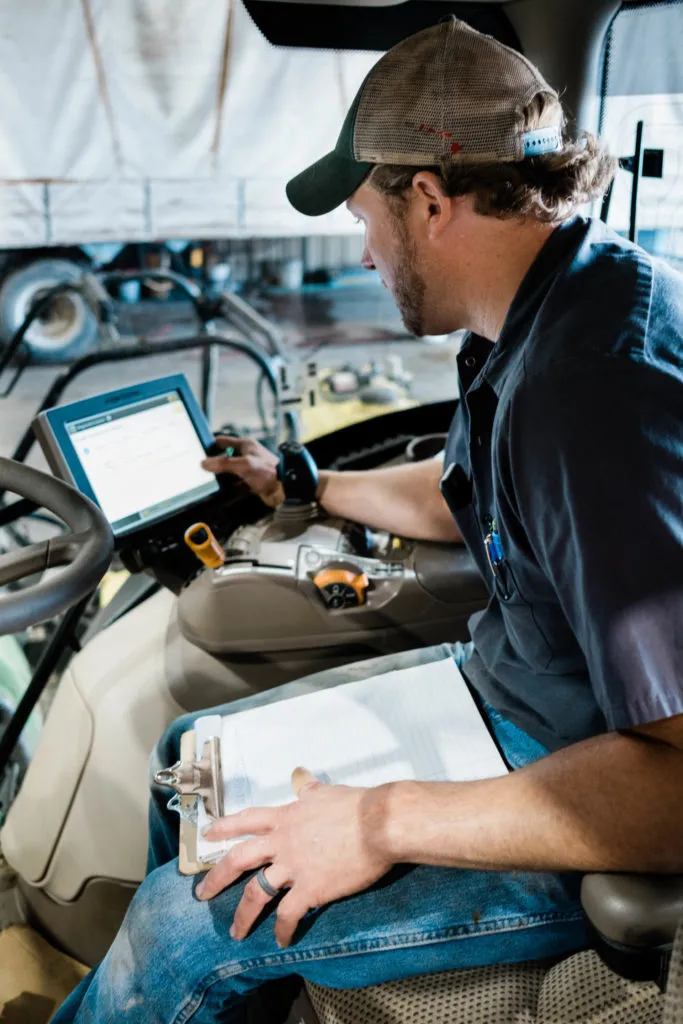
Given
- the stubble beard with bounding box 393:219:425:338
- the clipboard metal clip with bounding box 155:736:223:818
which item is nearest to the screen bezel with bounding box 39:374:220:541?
the clipboard metal clip with bounding box 155:736:223:818

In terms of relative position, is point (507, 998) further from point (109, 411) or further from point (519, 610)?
point (109, 411)

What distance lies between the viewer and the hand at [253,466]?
1556mm

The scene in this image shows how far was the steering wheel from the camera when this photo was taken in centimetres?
67

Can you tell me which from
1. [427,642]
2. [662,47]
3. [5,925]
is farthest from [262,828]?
[662,47]

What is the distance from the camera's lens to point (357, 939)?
0.85 metres

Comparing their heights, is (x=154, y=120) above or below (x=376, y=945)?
above

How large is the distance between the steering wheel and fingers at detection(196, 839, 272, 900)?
35cm

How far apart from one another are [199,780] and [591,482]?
63 cm

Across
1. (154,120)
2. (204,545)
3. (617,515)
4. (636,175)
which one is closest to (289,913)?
(617,515)

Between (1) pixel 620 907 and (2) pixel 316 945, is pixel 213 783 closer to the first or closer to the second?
(2) pixel 316 945

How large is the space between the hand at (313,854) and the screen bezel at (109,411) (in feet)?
1.91

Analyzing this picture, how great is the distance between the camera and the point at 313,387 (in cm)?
202

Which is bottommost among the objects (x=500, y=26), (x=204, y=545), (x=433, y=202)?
(x=204, y=545)

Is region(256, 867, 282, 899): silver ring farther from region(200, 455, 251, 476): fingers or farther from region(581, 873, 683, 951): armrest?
region(200, 455, 251, 476): fingers
